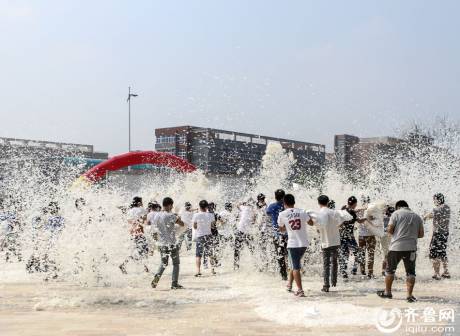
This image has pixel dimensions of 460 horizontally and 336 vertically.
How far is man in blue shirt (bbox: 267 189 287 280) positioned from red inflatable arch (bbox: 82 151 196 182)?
45.6ft

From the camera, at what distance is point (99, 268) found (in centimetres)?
934

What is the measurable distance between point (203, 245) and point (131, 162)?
13.3 meters

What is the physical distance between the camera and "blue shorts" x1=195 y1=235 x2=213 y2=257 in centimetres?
1122

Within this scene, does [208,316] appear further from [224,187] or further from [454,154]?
[224,187]

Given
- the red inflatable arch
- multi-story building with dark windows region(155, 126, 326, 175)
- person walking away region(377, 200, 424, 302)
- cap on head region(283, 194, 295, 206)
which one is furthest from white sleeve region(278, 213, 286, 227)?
multi-story building with dark windows region(155, 126, 326, 175)

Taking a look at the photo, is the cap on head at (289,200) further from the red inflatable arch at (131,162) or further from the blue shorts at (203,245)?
the red inflatable arch at (131,162)

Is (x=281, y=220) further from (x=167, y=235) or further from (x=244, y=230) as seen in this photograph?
(x=244, y=230)

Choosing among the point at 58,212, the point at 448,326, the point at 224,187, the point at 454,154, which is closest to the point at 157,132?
the point at 224,187

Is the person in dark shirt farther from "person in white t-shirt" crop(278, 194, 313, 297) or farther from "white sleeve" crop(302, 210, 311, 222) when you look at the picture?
"person in white t-shirt" crop(278, 194, 313, 297)

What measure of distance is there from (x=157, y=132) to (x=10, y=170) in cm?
4183

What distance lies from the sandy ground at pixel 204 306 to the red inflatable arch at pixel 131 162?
491 inches

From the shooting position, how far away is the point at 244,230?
11688 mm

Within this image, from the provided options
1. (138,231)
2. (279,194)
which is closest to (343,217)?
(279,194)

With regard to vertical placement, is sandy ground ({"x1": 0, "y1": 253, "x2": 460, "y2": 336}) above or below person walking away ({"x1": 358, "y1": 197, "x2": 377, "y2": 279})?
below
